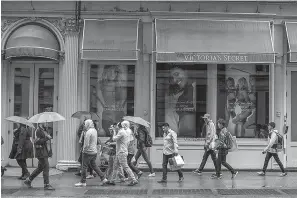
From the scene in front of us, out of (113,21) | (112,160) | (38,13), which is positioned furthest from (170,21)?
(112,160)

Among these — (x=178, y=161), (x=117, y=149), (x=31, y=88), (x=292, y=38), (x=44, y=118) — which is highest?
(x=292, y=38)

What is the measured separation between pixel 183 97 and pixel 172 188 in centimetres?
454

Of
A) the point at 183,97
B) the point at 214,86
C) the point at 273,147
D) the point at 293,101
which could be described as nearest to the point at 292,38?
the point at 293,101

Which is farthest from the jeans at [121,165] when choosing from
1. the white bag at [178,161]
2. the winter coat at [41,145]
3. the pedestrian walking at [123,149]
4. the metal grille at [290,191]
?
the metal grille at [290,191]

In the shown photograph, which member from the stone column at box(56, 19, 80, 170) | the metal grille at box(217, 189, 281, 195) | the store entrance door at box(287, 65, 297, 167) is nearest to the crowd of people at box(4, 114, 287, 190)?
the stone column at box(56, 19, 80, 170)

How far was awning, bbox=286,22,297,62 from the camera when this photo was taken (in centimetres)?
1403

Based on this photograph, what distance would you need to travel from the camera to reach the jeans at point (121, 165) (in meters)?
11.1

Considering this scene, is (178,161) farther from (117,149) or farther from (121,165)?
(117,149)

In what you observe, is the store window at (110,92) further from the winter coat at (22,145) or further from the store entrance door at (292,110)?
the store entrance door at (292,110)

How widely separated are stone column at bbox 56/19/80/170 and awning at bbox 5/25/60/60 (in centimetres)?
45

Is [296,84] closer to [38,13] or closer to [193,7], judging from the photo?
[193,7]

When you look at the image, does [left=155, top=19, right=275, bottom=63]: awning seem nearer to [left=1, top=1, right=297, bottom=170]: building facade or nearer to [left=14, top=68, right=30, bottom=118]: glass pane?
[left=1, top=1, right=297, bottom=170]: building facade

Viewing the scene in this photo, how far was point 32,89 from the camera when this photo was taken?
14914 mm

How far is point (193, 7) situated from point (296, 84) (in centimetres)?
436
